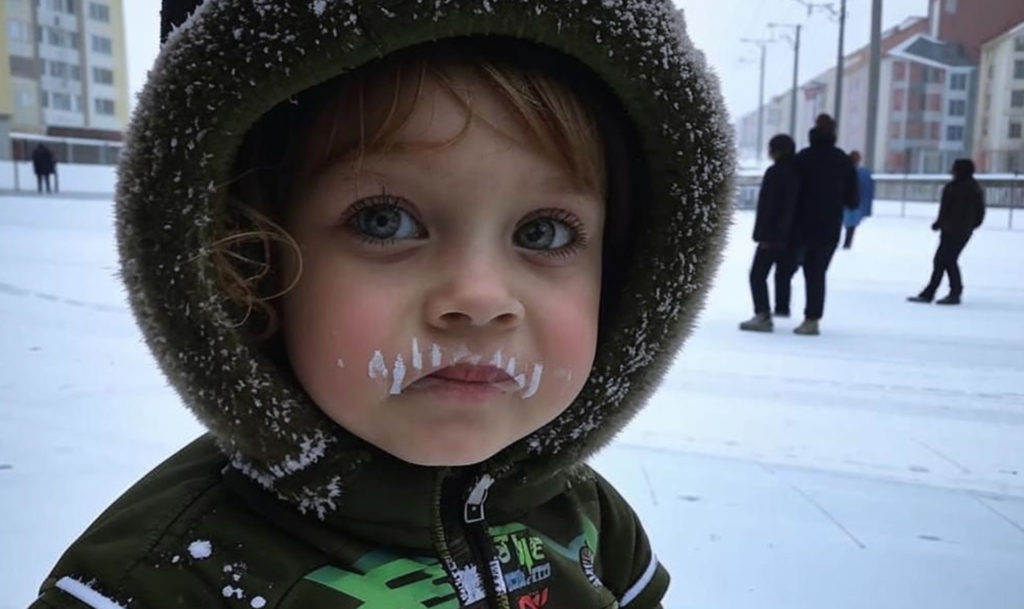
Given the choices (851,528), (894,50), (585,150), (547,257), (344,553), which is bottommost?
(851,528)

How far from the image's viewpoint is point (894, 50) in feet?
116

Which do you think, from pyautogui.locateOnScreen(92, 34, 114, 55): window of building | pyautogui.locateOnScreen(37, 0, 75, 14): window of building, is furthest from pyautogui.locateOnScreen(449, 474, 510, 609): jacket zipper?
pyautogui.locateOnScreen(92, 34, 114, 55): window of building

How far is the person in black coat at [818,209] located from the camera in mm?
Result: 5711

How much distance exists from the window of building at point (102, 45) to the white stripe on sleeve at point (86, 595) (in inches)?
1830

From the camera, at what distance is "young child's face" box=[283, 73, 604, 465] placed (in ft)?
2.60

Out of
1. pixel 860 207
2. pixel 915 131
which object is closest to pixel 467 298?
pixel 860 207

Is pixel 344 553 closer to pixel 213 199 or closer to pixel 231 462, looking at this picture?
pixel 231 462

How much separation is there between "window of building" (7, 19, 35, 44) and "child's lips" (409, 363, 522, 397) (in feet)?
125

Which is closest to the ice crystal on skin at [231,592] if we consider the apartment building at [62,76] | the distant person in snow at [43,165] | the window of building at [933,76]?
the distant person in snow at [43,165]

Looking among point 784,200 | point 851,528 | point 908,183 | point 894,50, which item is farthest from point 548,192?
point 894,50

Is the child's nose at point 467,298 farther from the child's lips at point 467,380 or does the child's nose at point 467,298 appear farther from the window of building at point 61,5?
the window of building at point 61,5

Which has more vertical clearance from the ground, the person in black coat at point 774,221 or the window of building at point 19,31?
the window of building at point 19,31

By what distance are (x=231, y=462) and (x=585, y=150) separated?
0.51 metres

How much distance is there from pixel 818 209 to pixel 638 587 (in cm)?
513
